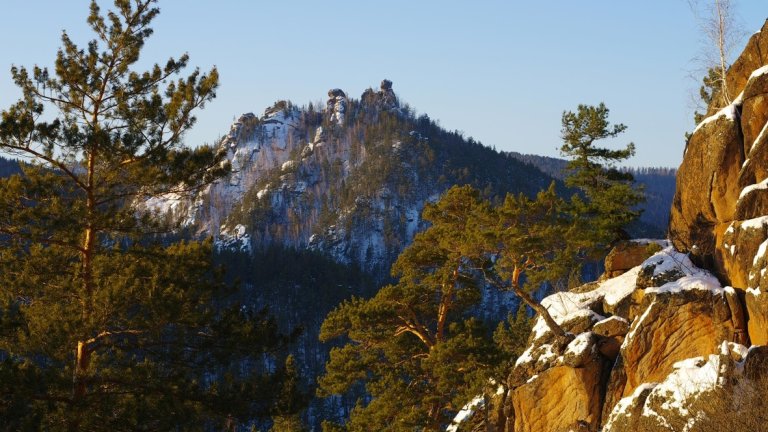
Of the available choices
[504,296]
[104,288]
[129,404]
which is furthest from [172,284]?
[504,296]

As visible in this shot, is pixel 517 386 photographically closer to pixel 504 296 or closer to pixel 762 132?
pixel 762 132

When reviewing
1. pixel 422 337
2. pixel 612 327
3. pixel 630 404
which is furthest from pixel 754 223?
pixel 422 337

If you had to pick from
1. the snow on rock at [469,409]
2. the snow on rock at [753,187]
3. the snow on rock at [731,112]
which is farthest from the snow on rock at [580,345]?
the snow on rock at [731,112]

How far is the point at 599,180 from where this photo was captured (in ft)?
94.1

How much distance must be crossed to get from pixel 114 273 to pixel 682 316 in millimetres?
13630

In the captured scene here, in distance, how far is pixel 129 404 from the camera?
46.6ft

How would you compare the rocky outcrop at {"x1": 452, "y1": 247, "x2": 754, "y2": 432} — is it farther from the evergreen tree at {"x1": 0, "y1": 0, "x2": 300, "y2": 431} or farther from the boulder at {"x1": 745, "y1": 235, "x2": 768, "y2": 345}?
the evergreen tree at {"x1": 0, "y1": 0, "x2": 300, "y2": 431}

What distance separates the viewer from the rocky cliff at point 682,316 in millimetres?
17031

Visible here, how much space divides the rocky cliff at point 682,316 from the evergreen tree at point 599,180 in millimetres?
2591

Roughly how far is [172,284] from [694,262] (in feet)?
46.2

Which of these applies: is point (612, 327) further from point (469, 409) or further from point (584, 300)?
point (469, 409)

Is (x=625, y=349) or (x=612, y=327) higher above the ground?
(x=612, y=327)

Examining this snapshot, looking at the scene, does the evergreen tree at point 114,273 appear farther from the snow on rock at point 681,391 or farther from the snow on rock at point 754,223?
the snow on rock at point 754,223

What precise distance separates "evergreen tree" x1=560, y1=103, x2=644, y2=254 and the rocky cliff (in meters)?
2.59
